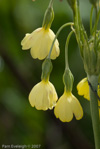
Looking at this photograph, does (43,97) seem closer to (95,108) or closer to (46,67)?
(46,67)

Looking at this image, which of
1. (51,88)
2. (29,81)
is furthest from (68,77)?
(29,81)

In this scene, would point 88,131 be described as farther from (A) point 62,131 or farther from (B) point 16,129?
(B) point 16,129

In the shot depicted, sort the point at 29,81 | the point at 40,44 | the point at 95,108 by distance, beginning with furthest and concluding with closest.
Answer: the point at 29,81
the point at 40,44
the point at 95,108

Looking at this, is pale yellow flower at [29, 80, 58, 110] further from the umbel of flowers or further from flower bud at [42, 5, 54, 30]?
flower bud at [42, 5, 54, 30]

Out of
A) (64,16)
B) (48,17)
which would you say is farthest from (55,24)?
(48,17)

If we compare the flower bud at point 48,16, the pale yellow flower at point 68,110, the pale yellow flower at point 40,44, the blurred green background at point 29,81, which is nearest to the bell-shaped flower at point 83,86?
the pale yellow flower at point 68,110

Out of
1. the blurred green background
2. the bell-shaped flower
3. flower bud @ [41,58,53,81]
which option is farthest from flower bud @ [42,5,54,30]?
the blurred green background
